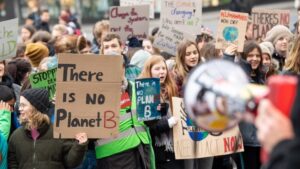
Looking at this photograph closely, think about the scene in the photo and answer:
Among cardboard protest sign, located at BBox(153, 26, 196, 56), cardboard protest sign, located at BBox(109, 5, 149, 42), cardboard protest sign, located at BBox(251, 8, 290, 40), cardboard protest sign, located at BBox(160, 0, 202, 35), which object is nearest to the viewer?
cardboard protest sign, located at BBox(153, 26, 196, 56)

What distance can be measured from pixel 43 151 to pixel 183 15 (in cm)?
385

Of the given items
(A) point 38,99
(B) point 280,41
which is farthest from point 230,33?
(A) point 38,99

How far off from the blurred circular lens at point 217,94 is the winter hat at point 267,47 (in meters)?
5.63

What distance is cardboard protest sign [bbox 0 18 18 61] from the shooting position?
7.68 m

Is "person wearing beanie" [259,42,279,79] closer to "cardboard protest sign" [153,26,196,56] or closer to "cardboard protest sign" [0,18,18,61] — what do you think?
"cardboard protest sign" [153,26,196,56]

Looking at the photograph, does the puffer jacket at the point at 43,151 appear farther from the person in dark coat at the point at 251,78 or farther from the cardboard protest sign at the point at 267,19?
the cardboard protest sign at the point at 267,19

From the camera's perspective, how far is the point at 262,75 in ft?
25.4

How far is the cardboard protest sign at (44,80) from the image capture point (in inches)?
269

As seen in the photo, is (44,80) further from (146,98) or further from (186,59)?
(186,59)

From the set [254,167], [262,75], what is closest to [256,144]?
[254,167]

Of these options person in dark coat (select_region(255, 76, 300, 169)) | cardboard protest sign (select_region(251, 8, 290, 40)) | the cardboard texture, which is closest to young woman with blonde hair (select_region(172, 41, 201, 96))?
the cardboard texture

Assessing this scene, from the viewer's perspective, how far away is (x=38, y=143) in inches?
230

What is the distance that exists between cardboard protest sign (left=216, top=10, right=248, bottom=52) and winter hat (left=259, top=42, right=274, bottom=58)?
9.8 inches

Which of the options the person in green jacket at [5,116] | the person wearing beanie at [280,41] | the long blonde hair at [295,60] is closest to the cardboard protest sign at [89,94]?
the person in green jacket at [5,116]
